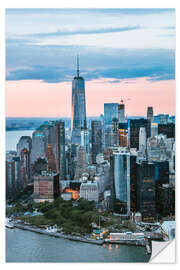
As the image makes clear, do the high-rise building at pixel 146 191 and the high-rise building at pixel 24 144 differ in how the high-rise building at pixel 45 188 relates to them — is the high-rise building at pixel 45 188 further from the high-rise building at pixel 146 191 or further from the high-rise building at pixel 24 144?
the high-rise building at pixel 146 191

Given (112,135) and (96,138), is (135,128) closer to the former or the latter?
(112,135)

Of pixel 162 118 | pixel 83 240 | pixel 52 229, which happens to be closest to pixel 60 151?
pixel 52 229

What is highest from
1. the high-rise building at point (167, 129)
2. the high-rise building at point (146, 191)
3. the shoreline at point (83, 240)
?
the high-rise building at point (167, 129)

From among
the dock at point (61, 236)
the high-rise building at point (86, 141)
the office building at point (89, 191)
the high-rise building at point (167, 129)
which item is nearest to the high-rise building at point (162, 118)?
the high-rise building at point (167, 129)

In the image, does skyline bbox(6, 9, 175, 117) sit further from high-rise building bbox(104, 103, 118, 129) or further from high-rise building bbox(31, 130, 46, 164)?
high-rise building bbox(31, 130, 46, 164)

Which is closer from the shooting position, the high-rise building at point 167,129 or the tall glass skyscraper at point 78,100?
the high-rise building at point 167,129

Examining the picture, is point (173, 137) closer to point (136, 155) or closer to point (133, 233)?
point (136, 155)
